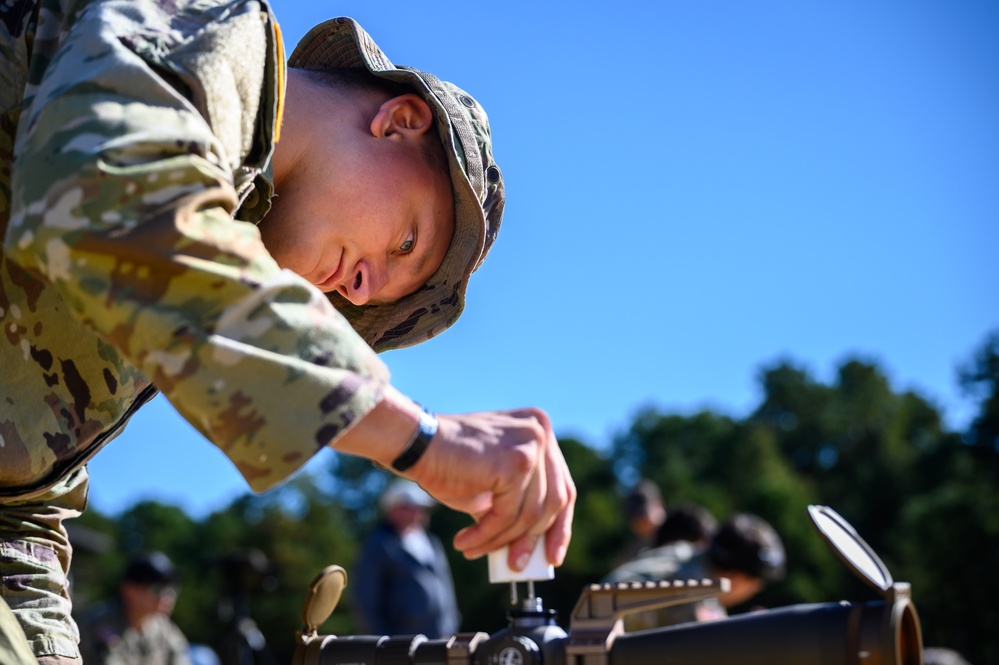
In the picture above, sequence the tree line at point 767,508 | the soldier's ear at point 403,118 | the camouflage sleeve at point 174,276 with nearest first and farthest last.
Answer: the camouflage sleeve at point 174,276 → the soldier's ear at point 403,118 → the tree line at point 767,508

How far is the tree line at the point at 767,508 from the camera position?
3106 cm

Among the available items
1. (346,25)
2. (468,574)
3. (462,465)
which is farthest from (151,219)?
(468,574)

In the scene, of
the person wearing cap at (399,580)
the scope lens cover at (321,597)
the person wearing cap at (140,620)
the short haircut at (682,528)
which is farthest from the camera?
the person wearing cap at (140,620)

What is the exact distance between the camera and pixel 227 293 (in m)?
1.36

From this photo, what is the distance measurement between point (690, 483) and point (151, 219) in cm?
4957

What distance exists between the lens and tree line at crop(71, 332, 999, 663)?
3106cm

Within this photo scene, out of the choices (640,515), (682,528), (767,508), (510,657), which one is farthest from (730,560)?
(767,508)

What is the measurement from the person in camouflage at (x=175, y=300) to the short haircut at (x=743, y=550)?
14.1 ft

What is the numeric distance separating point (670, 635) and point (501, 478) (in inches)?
16.4

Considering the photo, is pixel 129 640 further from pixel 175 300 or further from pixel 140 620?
pixel 175 300

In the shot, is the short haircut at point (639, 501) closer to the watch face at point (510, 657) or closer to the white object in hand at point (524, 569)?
the watch face at point (510, 657)

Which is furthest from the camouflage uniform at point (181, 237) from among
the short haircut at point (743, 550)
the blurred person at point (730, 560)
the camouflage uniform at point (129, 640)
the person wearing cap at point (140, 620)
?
the person wearing cap at point (140, 620)

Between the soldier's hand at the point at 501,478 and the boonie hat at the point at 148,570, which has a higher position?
the soldier's hand at the point at 501,478

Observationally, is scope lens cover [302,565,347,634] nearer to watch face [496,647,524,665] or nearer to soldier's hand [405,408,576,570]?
watch face [496,647,524,665]
